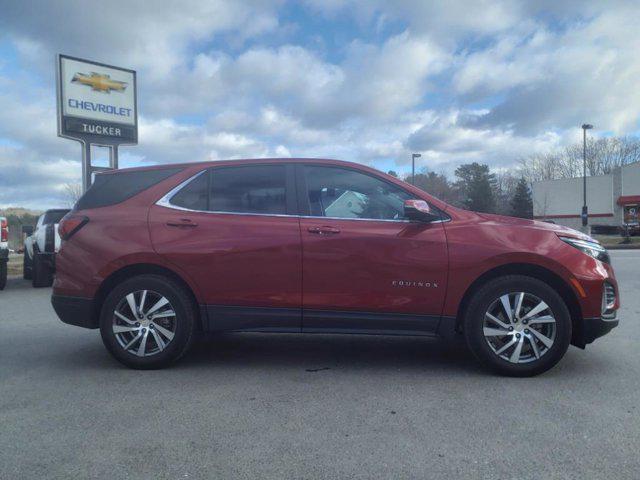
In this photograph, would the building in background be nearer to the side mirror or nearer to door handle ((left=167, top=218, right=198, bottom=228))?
the side mirror

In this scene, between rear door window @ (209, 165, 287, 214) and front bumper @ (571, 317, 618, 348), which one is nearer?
front bumper @ (571, 317, 618, 348)

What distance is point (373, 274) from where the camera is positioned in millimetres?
4320

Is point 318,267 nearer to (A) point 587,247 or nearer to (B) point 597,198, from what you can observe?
(A) point 587,247

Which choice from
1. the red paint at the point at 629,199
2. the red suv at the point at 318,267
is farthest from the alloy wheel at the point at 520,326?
the red paint at the point at 629,199

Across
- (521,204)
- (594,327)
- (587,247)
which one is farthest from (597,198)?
(594,327)

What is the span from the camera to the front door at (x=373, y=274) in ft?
14.1

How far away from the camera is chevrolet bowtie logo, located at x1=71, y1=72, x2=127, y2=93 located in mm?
17453

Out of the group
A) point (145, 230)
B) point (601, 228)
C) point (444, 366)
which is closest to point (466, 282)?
point (444, 366)

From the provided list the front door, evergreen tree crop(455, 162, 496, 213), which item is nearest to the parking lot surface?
the front door

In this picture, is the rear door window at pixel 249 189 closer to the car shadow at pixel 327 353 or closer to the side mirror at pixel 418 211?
the side mirror at pixel 418 211

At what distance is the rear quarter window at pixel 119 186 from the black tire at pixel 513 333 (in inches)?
114

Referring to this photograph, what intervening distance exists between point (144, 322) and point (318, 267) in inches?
61.4

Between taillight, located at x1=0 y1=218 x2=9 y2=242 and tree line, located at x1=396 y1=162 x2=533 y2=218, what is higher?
tree line, located at x1=396 y1=162 x2=533 y2=218

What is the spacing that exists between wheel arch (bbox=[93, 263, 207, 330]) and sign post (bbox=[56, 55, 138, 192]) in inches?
526
